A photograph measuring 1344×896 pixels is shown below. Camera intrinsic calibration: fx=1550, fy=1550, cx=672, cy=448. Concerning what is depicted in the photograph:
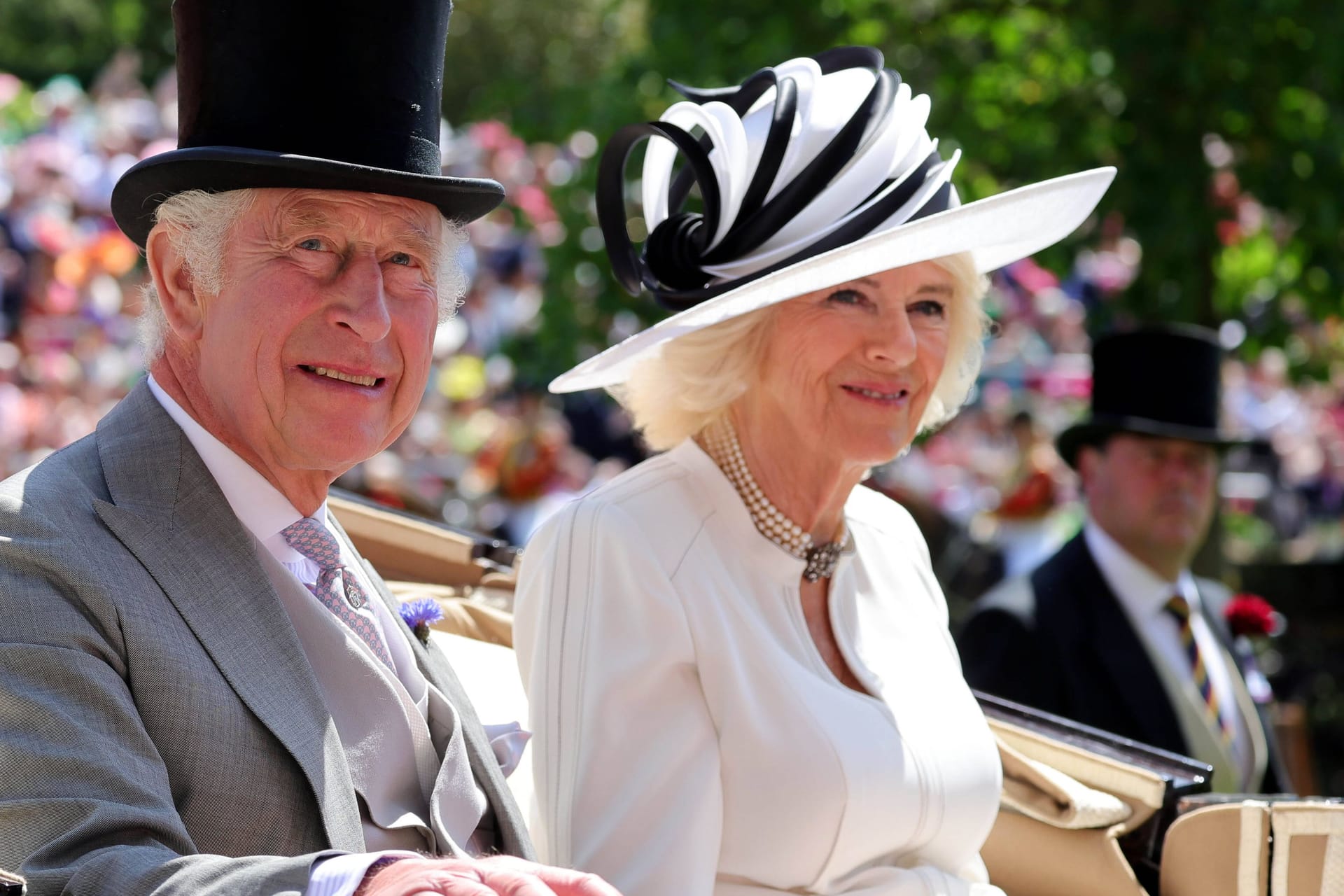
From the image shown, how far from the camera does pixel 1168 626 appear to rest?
14.8 feet

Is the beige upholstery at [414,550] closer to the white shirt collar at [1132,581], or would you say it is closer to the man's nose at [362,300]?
the man's nose at [362,300]

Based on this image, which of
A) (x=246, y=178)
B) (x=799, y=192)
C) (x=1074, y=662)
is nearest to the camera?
(x=246, y=178)

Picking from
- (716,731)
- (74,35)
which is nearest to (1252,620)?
(716,731)

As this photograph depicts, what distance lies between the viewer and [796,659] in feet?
8.52

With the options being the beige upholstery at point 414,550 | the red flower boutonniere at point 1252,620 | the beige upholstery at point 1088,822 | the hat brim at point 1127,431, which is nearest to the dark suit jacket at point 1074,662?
the red flower boutonniere at point 1252,620

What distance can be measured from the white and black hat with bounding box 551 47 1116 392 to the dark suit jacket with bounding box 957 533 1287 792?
5.01 feet

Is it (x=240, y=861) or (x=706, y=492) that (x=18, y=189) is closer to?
(x=706, y=492)

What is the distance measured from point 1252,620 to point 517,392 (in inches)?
323

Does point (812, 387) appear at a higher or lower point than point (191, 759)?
higher

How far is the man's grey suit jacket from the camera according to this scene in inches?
58.0

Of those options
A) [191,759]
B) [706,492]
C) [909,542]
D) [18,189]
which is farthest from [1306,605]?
[18,189]

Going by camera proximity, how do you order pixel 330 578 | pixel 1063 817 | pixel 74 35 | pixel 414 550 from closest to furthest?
pixel 330 578
pixel 1063 817
pixel 414 550
pixel 74 35

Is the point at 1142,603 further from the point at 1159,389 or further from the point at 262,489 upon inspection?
the point at 262,489

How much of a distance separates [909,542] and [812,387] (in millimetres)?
497
